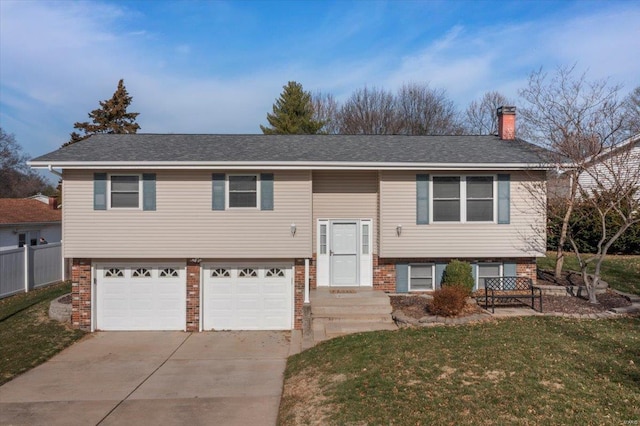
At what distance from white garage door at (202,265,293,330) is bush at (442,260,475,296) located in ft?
14.0

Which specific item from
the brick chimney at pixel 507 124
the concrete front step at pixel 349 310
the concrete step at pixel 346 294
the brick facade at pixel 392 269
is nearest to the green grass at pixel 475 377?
the concrete front step at pixel 349 310

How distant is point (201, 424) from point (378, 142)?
9882mm

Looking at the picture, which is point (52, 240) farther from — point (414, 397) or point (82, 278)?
point (414, 397)

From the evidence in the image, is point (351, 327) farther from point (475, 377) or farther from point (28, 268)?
point (28, 268)

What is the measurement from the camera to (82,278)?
12258 millimetres

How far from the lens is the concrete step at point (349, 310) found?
11039 millimetres

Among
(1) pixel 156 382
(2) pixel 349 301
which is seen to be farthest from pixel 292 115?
(1) pixel 156 382

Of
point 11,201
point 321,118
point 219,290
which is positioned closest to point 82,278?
point 219,290

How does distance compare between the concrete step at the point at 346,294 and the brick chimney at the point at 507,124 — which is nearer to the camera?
the concrete step at the point at 346,294

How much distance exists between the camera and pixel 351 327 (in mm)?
10422

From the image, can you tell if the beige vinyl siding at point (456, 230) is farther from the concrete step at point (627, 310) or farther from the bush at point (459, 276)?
the concrete step at point (627, 310)

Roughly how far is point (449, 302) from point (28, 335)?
34.1ft

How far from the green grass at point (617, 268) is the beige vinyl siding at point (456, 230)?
11.0 feet

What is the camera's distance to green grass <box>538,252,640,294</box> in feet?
44.0
